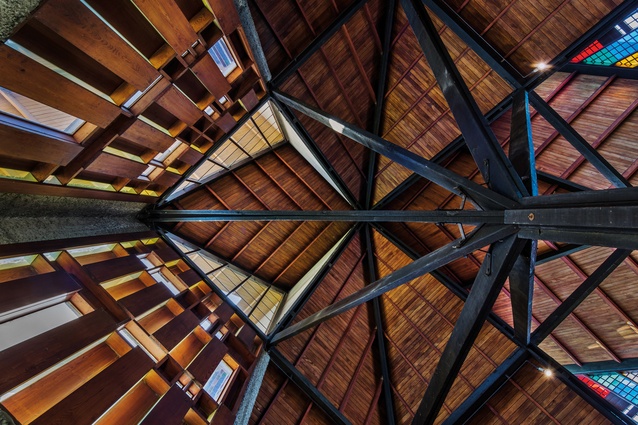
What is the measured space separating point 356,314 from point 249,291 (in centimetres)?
583

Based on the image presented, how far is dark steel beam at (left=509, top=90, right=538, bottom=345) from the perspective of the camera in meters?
7.85

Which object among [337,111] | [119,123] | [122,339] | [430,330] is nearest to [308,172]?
[337,111]

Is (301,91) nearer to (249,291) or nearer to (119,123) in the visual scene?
(119,123)

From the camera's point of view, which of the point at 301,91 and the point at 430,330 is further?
the point at 430,330

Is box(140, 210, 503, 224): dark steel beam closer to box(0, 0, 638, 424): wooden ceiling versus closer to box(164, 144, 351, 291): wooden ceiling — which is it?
box(0, 0, 638, 424): wooden ceiling

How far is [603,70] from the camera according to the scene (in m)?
13.3

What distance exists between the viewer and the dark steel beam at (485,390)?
13078 mm

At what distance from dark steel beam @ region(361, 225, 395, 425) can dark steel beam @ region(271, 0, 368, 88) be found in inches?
332

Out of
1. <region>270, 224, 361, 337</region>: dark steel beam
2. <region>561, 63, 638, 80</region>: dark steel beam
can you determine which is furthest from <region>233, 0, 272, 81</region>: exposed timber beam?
<region>561, 63, 638, 80</region>: dark steel beam

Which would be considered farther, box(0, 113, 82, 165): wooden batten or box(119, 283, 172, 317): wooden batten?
box(119, 283, 172, 317): wooden batten

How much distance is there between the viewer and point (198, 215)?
12.3 m

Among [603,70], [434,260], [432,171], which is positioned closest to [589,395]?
[434,260]

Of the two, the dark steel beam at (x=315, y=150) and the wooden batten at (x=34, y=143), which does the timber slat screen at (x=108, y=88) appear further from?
the dark steel beam at (x=315, y=150)

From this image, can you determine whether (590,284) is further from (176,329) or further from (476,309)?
(176,329)
